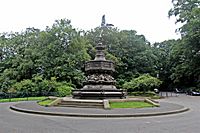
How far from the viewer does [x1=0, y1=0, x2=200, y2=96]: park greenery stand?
38.9 metres

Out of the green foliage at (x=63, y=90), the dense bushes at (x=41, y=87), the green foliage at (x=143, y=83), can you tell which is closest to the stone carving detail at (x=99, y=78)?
the green foliage at (x=63, y=90)

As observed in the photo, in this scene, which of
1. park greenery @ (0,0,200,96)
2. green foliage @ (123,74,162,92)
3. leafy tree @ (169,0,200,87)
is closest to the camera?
park greenery @ (0,0,200,96)

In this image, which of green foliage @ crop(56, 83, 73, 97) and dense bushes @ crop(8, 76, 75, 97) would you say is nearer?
green foliage @ crop(56, 83, 73, 97)

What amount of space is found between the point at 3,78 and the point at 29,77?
161 inches

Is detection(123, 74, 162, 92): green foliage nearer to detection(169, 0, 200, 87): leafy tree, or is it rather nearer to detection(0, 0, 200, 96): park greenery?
detection(0, 0, 200, 96): park greenery

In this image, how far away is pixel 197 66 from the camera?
47.2 metres

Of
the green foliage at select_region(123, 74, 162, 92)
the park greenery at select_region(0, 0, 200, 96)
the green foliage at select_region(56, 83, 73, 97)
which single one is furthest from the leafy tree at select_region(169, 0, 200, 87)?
the green foliage at select_region(56, 83, 73, 97)

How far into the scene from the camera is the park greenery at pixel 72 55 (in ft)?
128

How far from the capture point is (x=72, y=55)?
3938 centimetres

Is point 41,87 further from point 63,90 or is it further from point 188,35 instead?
point 188,35

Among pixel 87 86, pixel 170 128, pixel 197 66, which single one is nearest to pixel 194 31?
pixel 197 66

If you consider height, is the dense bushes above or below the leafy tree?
below

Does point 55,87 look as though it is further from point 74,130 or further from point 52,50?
point 74,130

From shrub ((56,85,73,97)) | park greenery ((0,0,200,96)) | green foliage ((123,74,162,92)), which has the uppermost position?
park greenery ((0,0,200,96))
